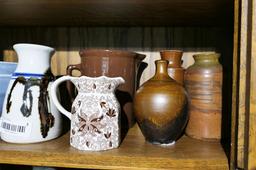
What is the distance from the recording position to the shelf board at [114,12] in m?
0.51

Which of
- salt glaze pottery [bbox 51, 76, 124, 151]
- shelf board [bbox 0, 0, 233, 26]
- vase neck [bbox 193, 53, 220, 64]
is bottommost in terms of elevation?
salt glaze pottery [bbox 51, 76, 124, 151]

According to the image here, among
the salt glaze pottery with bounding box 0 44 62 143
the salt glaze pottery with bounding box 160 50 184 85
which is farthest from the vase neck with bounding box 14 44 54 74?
the salt glaze pottery with bounding box 160 50 184 85

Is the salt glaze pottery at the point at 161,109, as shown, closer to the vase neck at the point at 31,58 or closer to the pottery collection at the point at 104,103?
the pottery collection at the point at 104,103

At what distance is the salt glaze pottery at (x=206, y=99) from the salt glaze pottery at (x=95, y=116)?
155 mm

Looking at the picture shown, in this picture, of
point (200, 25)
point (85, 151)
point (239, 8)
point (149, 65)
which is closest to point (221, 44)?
point (200, 25)

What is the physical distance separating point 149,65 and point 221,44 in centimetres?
19

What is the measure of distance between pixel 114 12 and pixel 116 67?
12cm

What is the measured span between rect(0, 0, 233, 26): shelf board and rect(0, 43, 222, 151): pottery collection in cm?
9

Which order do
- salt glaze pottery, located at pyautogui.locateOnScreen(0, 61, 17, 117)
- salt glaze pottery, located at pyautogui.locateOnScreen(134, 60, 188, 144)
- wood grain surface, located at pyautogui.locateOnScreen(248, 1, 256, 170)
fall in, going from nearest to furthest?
wood grain surface, located at pyautogui.locateOnScreen(248, 1, 256, 170), salt glaze pottery, located at pyautogui.locateOnScreen(134, 60, 188, 144), salt glaze pottery, located at pyautogui.locateOnScreen(0, 61, 17, 117)

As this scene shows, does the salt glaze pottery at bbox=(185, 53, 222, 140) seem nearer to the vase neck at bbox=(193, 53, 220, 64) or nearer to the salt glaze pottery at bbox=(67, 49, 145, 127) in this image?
the vase neck at bbox=(193, 53, 220, 64)

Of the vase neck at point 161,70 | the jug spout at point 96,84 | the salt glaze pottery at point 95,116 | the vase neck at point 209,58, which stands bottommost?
the salt glaze pottery at point 95,116

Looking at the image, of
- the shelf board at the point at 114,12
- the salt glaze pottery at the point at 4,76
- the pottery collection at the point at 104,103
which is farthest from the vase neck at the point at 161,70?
the salt glaze pottery at the point at 4,76

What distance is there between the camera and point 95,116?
0.44 meters

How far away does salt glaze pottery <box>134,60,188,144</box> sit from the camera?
464mm
